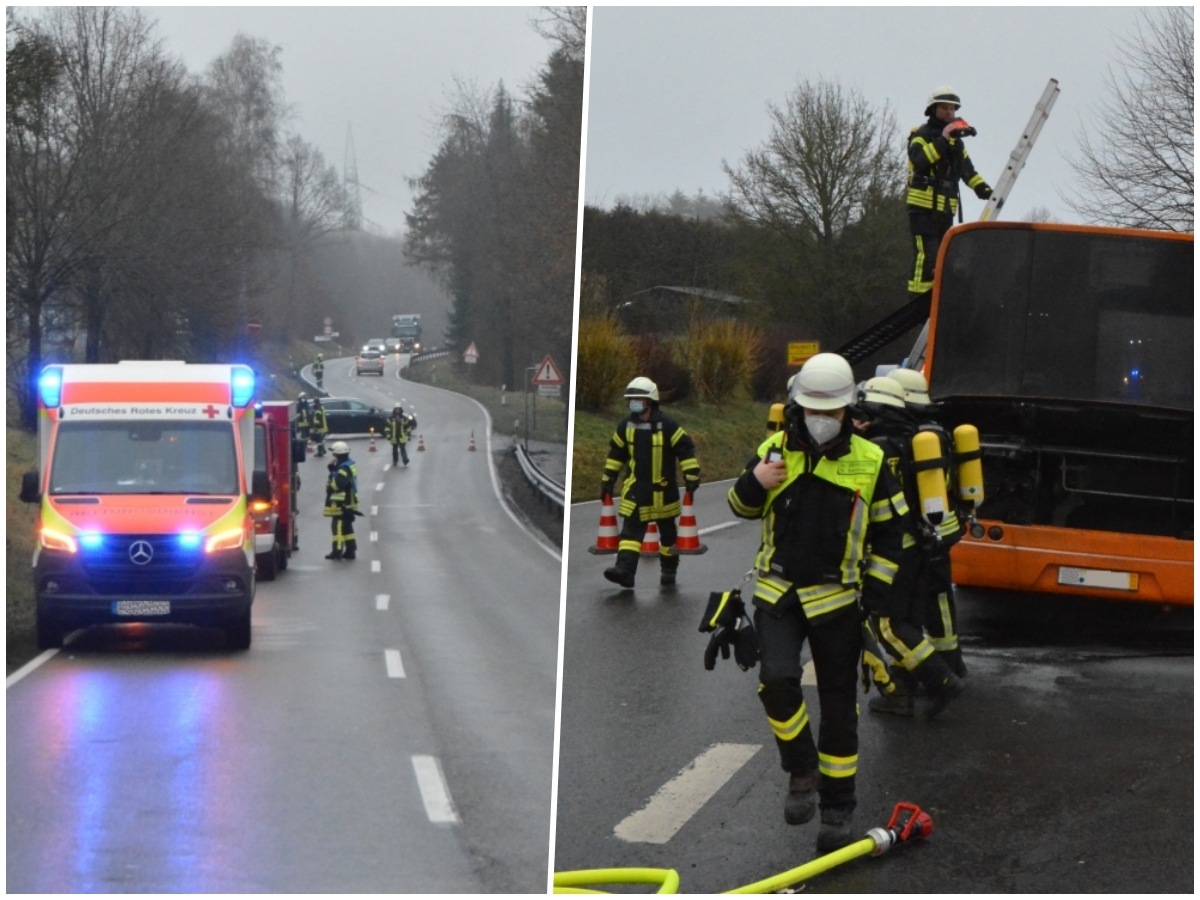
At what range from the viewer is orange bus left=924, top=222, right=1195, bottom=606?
27.7 ft

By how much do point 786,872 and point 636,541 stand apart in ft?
19.7

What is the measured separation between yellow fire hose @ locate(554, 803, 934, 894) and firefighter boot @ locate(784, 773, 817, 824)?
248 mm

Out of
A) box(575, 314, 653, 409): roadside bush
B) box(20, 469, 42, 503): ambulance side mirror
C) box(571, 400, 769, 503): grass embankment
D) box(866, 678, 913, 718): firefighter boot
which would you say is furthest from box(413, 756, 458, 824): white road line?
box(571, 400, 769, 503): grass embankment

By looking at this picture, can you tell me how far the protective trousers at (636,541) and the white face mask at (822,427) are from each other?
18.4 feet

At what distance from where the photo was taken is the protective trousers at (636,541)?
10.7 meters

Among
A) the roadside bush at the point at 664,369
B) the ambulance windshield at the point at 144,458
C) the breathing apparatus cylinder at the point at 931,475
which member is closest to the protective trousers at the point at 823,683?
the breathing apparatus cylinder at the point at 931,475

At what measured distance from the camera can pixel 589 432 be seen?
12.1 meters

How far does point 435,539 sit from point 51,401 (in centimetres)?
1437

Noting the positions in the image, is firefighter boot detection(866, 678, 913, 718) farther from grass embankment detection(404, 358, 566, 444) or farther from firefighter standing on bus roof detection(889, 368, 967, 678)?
grass embankment detection(404, 358, 566, 444)

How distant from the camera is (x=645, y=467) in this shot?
11.0 metres

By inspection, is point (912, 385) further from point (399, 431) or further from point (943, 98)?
point (399, 431)

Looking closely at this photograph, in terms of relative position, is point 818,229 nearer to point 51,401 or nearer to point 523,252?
point 51,401

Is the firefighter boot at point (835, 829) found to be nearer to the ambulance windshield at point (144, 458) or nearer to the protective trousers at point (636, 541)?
the protective trousers at point (636, 541)

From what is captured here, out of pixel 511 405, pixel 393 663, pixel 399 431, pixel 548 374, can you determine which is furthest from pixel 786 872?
pixel 399 431
